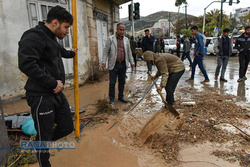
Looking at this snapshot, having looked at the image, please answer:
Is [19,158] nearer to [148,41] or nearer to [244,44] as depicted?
[148,41]

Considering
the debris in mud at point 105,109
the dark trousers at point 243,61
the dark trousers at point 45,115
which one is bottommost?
the debris in mud at point 105,109

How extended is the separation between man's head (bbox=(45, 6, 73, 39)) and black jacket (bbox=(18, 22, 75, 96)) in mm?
53

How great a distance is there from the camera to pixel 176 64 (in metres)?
3.76

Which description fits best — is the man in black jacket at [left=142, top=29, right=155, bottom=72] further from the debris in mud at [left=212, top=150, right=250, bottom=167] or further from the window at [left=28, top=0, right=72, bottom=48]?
the debris in mud at [left=212, top=150, right=250, bottom=167]

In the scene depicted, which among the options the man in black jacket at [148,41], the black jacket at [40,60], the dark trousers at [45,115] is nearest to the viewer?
the black jacket at [40,60]

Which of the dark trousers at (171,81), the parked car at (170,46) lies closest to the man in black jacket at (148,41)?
the dark trousers at (171,81)

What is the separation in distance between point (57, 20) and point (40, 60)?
1.48 feet

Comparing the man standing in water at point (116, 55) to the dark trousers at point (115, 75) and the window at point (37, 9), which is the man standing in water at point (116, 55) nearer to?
the dark trousers at point (115, 75)

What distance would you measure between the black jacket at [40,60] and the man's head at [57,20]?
53 millimetres

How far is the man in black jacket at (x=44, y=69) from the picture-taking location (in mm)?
1532

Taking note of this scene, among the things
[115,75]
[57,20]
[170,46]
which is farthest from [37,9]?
[170,46]

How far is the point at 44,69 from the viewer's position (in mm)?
1703

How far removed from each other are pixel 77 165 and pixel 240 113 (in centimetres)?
331

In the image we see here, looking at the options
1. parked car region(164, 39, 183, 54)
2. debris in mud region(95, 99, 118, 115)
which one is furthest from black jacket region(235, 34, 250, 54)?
parked car region(164, 39, 183, 54)
